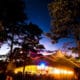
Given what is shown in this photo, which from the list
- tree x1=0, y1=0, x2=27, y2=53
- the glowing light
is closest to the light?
the glowing light

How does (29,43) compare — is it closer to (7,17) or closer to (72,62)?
(72,62)

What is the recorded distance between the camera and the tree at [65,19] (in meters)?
28.1

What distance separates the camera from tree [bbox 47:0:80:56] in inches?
1105

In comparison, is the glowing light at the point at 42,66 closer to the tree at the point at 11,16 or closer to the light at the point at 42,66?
the light at the point at 42,66

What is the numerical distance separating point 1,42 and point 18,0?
5997 mm

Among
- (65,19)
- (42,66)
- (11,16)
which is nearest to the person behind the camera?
(11,16)

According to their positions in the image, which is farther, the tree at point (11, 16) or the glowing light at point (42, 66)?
the glowing light at point (42, 66)

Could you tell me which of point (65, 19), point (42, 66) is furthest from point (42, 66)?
point (65, 19)

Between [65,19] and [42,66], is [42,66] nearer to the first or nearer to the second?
[42,66]

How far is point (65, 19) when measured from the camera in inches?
1137

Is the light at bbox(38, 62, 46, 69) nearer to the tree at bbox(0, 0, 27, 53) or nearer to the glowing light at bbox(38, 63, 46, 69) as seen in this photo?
the glowing light at bbox(38, 63, 46, 69)

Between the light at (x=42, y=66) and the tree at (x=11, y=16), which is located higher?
the tree at (x=11, y=16)

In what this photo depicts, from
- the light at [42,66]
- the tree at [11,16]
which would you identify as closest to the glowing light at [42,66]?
the light at [42,66]

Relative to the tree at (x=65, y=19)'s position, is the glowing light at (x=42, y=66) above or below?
below
